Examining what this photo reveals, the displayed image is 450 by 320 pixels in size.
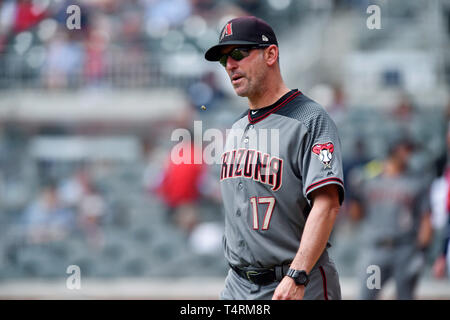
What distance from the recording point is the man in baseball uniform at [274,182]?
264cm

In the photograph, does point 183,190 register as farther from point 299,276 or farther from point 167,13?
point 299,276

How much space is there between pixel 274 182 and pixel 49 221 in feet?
22.3

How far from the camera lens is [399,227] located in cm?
590

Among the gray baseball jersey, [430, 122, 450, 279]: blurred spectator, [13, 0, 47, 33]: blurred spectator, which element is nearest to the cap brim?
the gray baseball jersey

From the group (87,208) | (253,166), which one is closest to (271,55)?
(253,166)

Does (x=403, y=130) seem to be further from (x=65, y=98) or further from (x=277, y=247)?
(x=277, y=247)

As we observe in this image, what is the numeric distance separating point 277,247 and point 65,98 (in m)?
9.51

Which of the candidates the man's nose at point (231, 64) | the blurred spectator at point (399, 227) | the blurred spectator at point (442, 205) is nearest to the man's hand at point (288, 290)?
the man's nose at point (231, 64)

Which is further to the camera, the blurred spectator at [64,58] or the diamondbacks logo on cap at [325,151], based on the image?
the blurred spectator at [64,58]

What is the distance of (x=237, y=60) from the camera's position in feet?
9.39

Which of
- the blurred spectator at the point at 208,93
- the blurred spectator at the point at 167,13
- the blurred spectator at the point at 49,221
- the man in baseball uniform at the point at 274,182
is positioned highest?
the blurred spectator at the point at 167,13

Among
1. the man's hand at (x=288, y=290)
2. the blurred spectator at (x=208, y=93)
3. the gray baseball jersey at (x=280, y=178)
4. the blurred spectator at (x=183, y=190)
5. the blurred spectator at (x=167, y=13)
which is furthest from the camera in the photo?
the blurred spectator at (x=167, y=13)

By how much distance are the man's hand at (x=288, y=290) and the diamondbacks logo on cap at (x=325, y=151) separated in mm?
454

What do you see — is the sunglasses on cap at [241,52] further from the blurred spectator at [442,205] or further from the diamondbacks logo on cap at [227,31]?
the blurred spectator at [442,205]
